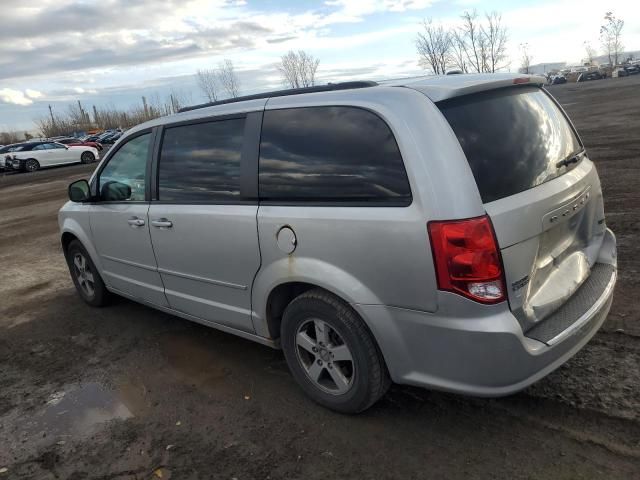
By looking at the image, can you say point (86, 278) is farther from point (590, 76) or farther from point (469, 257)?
point (590, 76)

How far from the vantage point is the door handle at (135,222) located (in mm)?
4181

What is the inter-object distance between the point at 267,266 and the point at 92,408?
1.62m

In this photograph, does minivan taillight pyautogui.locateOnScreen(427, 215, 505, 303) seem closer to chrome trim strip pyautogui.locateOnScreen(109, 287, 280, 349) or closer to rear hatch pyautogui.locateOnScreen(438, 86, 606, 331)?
rear hatch pyautogui.locateOnScreen(438, 86, 606, 331)

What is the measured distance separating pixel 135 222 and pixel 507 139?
2.83 meters

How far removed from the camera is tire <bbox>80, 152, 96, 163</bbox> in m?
30.5

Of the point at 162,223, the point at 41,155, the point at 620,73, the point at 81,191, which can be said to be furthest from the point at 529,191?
the point at 620,73

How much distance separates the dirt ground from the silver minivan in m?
0.34

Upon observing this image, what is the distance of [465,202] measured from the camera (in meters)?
2.51

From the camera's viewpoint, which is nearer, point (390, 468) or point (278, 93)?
point (390, 468)

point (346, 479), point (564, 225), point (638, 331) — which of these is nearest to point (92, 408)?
point (346, 479)

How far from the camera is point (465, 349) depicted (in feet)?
8.36

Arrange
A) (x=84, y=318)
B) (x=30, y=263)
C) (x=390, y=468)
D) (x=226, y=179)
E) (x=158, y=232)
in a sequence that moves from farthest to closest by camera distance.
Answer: (x=30, y=263) → (x=84, y=318) → (x=158, y=232) → (x=226, y=179) → (x=390, y=468)

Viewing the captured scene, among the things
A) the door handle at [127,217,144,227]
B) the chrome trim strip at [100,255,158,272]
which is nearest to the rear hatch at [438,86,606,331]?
the door handle at [127,217,144,227]

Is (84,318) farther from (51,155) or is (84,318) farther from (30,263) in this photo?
(51,155)
